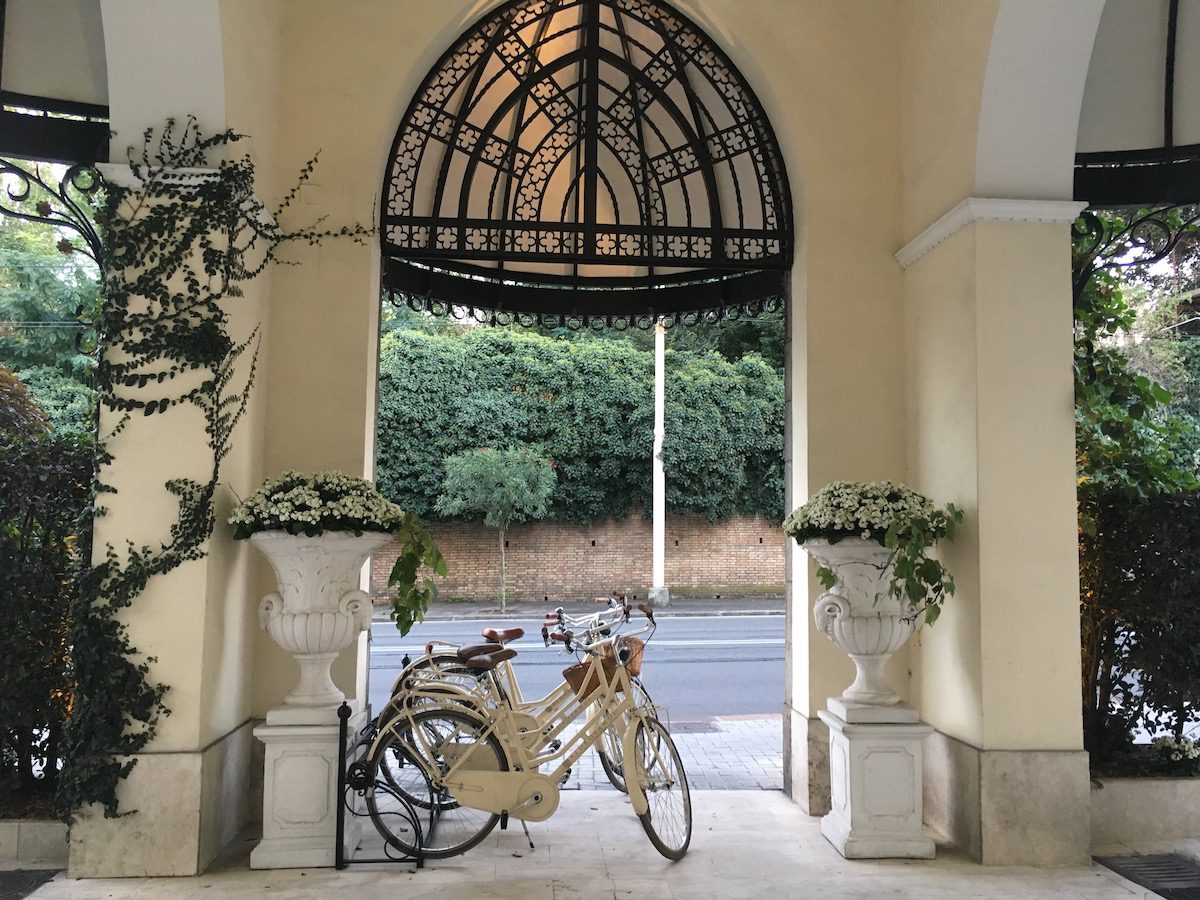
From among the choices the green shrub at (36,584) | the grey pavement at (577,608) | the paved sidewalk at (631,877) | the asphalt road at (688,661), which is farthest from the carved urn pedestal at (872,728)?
the grey pavement at (577,608)

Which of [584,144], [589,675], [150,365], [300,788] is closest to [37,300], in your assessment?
[584,144]

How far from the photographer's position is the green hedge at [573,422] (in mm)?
16672

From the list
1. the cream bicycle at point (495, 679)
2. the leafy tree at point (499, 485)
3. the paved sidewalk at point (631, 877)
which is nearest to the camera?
the paved sidewalk at point (631, 877)

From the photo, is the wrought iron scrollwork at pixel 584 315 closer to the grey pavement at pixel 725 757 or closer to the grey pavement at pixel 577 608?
the grey pavement at pixel 725 757

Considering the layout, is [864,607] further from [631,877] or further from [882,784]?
[631,877]

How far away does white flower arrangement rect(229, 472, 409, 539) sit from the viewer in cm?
383

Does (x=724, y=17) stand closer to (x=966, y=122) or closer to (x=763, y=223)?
(x=763, y=223)

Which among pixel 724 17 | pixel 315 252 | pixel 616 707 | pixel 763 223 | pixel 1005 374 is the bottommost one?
pixel 616 707

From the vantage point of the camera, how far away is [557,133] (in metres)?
5.52

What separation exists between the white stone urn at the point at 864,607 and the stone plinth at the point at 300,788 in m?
2.34

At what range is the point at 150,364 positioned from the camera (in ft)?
12.7

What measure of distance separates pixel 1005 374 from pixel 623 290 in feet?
11.6

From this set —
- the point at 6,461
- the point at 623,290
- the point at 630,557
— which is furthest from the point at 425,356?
the point at 6,461

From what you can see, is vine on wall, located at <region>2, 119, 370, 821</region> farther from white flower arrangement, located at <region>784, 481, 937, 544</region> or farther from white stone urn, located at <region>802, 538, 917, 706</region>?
white stone urn, located at <region>802, 538, 917, 706</region>
